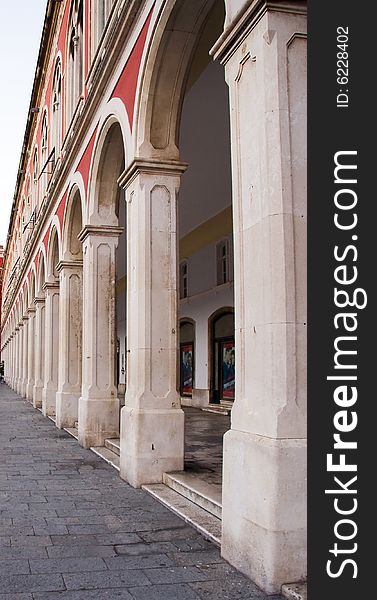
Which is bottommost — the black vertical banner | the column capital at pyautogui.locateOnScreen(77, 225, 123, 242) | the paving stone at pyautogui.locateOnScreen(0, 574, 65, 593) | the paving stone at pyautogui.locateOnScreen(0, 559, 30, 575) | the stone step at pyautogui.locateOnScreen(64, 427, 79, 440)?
the stone step at pyautogui.locateOnScreen(64, 427, 79, 440)

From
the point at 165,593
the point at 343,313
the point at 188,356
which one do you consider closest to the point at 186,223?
the point at 188,356

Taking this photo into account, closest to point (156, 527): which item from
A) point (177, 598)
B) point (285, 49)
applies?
point (177, 598)

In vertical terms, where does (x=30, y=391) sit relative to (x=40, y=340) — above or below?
below

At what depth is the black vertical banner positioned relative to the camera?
3.33 metres

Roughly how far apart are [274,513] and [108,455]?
242 inches

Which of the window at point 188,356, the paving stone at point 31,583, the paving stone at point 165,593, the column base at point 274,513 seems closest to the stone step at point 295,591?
the column base at point 274,513

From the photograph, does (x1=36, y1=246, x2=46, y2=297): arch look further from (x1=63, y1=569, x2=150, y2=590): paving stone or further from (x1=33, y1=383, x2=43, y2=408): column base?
(x1=63, y1=569, x2=150, y2=590): paving stone

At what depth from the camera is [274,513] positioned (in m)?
4.29

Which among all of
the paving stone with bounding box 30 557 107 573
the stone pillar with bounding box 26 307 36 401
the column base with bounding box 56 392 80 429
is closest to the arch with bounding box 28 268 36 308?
the stone pillar with bounding box 26 307 36 401

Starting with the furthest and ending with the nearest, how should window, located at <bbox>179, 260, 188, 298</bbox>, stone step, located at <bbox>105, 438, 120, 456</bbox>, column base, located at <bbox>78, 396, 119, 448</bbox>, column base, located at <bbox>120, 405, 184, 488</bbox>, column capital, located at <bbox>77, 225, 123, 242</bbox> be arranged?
window, located at <bbox>179, 260, 188, 298</bbox> < column capital, located at <bbox>77, 225, 123, 242</bbox> < column base, located at <bbox>78, 396, 119, 448</bbox> < stone step, located at <bbox>105, 438, 120, 456</bbox> < column base, located at <bbox>120, 405, 184, 488</bbox>

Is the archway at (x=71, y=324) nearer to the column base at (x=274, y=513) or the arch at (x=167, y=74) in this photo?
the arch at (x=167, y=74)

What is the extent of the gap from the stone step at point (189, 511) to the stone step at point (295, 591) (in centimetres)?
113

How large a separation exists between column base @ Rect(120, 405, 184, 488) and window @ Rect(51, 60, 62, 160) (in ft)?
38.3

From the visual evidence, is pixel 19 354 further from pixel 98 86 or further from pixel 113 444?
pixel 98 86
